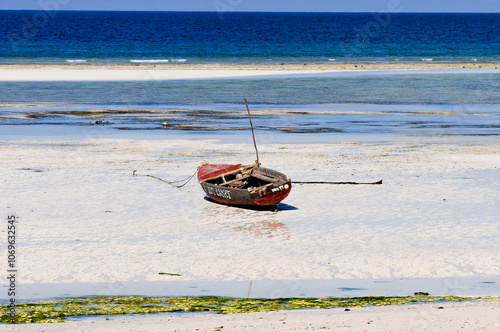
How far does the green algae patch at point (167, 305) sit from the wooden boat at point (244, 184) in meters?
5.87

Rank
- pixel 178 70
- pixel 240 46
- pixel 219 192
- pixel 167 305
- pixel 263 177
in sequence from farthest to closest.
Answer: pixel 240 46
pixel 178 70
pixel 263 177
pixel 219 192
pixel 167 305

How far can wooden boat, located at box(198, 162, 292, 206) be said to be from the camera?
16.8m

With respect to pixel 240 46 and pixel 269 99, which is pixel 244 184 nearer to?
pixel 269 99

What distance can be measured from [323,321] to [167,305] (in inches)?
96.3

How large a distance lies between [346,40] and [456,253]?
99669mm

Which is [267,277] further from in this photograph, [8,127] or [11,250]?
[8,127]

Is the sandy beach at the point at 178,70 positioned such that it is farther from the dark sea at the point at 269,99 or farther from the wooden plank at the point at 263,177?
the wooden plank at the point at 263,177

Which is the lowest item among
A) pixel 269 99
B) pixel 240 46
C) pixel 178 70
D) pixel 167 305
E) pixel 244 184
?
pixel 167 305

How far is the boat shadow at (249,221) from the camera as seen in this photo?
50.2 ft

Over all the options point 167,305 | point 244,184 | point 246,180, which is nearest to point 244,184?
point 244,184

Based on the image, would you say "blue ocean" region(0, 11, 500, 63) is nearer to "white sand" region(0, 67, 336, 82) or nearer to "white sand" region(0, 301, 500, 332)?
"white sand" region(0, 67, 336, 82)

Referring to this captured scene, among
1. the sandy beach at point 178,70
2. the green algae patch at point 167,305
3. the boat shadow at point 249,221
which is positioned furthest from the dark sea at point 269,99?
the green algae patch at point 167,305

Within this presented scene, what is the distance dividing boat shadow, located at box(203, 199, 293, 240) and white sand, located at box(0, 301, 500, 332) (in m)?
4.83

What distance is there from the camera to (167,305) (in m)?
10.7
